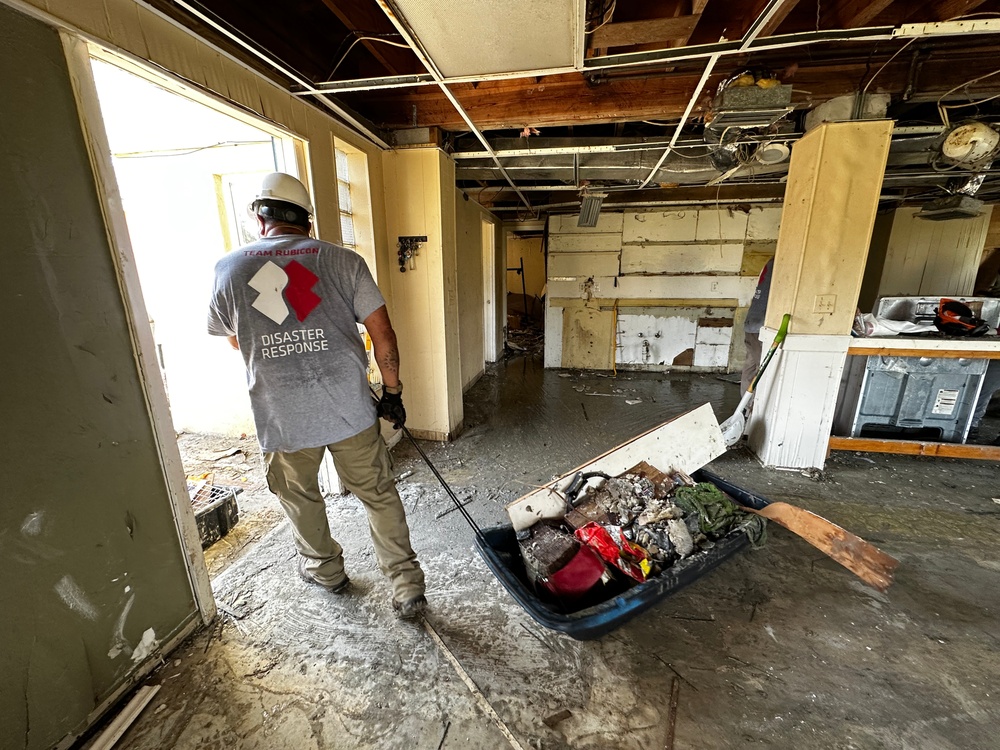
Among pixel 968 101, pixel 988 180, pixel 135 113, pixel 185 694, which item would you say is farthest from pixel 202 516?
pixel 988 180

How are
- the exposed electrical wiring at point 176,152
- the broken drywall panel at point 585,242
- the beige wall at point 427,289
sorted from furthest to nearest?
the broken drywall panel at point 585,242 → the beige wall at point 427,289 → the exposed electrical wiring at point 176,152

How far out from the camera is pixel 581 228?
5383 millimetres

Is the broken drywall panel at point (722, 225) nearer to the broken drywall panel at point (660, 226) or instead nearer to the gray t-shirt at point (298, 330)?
the broken drywall panel at point (660, 226)

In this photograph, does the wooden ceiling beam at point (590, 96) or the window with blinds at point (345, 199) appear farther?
the window with blinds at point (345, 199)

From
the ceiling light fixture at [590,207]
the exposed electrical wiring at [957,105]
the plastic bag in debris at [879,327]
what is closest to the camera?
the exposed electrical wiring at [957,105]

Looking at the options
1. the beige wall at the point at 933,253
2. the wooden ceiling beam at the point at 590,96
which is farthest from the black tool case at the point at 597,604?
the beige wall at the point at 933,253

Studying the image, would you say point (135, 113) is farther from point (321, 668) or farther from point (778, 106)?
point (778, 106)

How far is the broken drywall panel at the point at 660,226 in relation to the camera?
5180 mm

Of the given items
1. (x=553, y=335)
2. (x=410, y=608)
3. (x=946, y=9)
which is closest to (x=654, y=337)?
(x=553, y=335)

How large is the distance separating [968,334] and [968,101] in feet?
4.91

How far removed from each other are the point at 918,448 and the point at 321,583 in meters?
4.06

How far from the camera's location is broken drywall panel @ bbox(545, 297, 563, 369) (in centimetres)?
564

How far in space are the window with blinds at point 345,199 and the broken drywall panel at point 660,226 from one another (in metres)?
3.85

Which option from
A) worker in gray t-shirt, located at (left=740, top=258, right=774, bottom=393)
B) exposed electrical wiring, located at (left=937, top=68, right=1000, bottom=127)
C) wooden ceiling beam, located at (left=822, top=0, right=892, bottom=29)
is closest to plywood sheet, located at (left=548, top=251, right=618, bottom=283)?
worker in gray t-shirt, located at (left=740, top=258, right=774, bottom=393)
